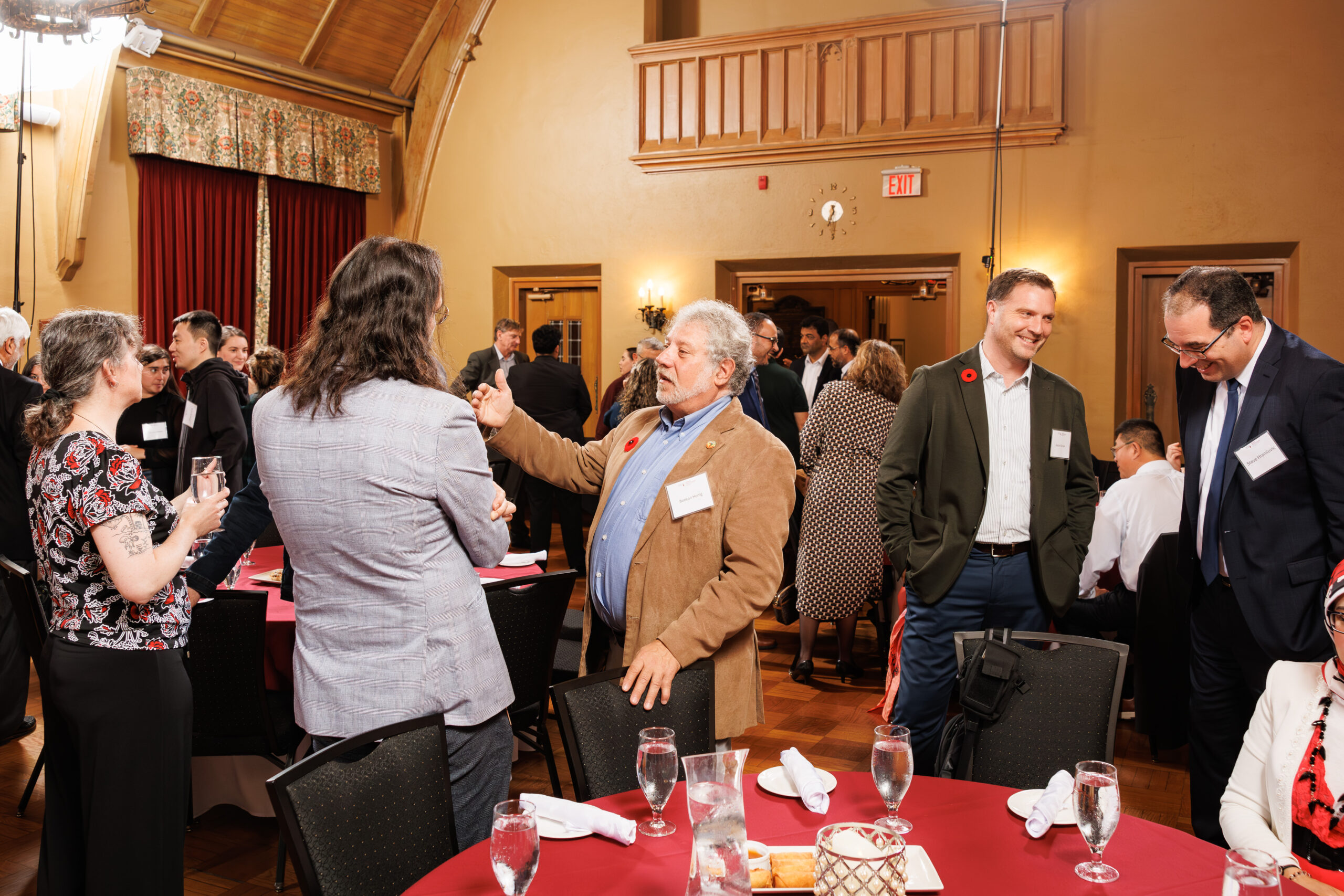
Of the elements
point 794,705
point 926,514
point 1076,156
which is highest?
point 1076,156

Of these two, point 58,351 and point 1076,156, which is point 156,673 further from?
point 1076,156

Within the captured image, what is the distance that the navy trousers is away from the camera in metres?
2.84

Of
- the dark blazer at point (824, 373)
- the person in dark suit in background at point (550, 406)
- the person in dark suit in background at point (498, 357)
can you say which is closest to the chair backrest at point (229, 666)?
the person in dark suit in background at point (550, 406)

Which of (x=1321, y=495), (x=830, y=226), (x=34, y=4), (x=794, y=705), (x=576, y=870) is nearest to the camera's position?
(x=576, y=870)

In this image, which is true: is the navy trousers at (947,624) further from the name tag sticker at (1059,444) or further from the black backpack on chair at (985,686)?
the black backpack on chair at (985,686)

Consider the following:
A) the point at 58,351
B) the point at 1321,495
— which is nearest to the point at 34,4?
the point at 58,351

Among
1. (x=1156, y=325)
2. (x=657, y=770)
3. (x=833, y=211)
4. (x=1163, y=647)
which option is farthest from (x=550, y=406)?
(x=657, y=770)

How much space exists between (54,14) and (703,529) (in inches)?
204

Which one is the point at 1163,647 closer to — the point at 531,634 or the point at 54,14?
the point at 531,634

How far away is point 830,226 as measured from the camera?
8344mm

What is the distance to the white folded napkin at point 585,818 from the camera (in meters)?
1.53

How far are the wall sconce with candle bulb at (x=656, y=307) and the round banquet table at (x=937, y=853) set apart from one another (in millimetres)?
7401

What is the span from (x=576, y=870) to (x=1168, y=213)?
24.5 ft

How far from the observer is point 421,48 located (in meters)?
9.90
